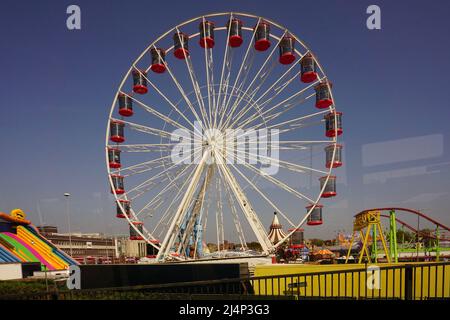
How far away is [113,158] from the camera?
20.8 metres

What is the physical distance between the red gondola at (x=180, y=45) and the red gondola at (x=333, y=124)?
914cm

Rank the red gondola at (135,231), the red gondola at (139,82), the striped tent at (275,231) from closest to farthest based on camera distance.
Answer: the red gondola at (135,231) < the red gondola at (139,82) < the striped tent at (275,231)

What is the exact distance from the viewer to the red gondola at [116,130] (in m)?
20.8

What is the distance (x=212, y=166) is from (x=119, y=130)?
19.8 feet

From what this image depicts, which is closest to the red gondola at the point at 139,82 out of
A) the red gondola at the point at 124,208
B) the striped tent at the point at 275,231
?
the red gondola at the point at 124,208

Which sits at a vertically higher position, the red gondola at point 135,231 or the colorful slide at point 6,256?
the red gondola at point 135,231

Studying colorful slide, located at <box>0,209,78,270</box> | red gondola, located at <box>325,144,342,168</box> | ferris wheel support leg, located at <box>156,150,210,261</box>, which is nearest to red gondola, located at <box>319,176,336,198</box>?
red gondola, located at <box>325,144,342,168</box>

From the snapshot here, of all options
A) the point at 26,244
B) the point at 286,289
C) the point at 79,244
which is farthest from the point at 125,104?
the point at 79,244

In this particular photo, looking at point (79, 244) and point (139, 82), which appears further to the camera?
point (79, 244)

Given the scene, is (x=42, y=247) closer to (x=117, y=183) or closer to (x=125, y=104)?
(x=117, y=183)

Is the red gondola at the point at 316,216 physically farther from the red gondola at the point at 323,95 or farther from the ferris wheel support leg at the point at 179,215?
the ferris wheel support leg at the point at 179,215

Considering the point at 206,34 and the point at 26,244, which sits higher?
the point at 206,34

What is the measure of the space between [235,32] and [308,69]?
4.63m
